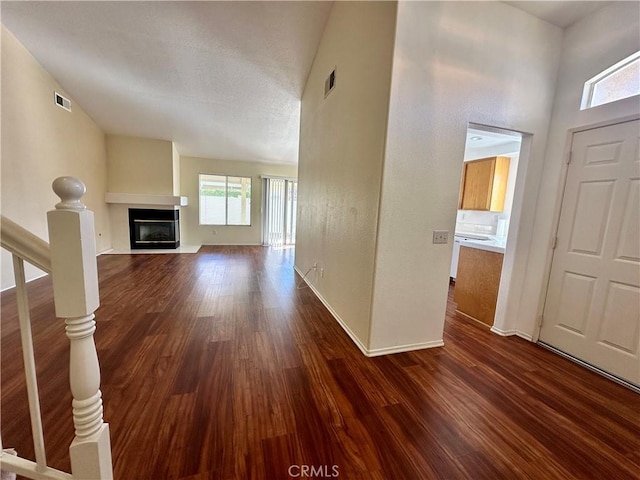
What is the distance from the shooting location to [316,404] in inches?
61.1

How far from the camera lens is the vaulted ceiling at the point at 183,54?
2778 millimetres

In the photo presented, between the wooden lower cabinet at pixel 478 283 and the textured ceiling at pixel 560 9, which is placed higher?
the textured ceiling at pixel 560 9

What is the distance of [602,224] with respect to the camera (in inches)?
80.7

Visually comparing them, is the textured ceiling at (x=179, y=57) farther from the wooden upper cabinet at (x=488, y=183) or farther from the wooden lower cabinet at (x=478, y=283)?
the wooden lower cabinet at (x=478, y=283)

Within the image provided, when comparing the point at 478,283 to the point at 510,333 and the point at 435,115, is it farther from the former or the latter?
the point at 435,115

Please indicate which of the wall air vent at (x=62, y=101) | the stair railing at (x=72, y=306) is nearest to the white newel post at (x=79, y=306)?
the stair railing at (x=72, y=306)

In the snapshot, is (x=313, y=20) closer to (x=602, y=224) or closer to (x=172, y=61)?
(x=172, y=61)

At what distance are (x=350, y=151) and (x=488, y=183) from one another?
2834 mm

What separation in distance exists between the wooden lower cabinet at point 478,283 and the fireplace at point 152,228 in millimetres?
6467

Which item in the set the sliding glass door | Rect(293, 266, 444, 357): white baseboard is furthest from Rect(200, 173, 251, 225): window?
Rect(293, 266, 444, 357): white baseboard

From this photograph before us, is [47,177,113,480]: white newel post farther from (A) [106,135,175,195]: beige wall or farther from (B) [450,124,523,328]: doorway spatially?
(A) [106,135,175,195]: beige wall

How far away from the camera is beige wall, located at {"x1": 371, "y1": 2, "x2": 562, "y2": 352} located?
189 centimetres

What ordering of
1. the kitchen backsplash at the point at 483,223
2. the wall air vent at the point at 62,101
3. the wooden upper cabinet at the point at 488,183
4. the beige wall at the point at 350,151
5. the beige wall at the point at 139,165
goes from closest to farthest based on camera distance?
the beige wall at the point at 350,151, the wooden upper cabinet at the point at 488,183, the wall air vent at the point at 62,101, the kitchen backsplash at the point at 483,223, the beige wall at the point at 139,165

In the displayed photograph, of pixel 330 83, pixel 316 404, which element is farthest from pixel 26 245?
pixel 330 83
